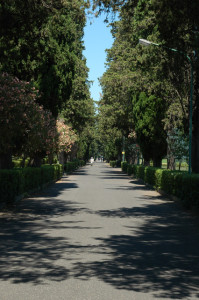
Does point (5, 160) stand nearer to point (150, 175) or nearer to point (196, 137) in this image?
point (196, 137)

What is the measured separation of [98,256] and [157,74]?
16.8m

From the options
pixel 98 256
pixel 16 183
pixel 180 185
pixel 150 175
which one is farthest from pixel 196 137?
pixel 98 256

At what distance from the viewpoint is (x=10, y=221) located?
1241 centimetres

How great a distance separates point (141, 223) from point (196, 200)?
3.65 m

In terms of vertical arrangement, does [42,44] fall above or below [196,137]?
above

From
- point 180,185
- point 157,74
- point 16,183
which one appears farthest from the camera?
point 157,74

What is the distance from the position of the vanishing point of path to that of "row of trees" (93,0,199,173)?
16.3ft

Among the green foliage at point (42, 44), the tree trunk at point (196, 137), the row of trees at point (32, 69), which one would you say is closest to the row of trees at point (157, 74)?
the tree trunk at point (196, 137)

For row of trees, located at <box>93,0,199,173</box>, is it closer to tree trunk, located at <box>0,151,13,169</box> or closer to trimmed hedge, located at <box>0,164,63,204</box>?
trimmed hedge, located at <box>0,164,63,204</box>

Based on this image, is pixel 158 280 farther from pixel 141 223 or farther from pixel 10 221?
pixel 10 221

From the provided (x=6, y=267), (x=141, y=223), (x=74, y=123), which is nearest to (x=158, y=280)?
(x=6, y=267)

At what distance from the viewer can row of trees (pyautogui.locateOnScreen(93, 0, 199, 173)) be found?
13102 millimetres

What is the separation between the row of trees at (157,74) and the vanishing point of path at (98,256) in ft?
16.3

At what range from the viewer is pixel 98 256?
7.82m
